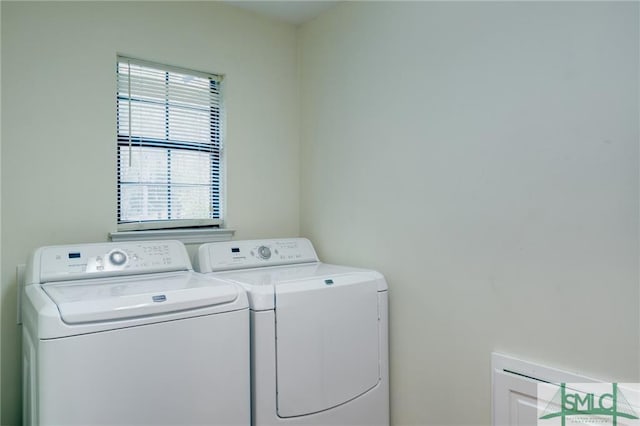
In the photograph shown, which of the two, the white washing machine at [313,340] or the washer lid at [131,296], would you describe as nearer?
the washer lid at [131,296]

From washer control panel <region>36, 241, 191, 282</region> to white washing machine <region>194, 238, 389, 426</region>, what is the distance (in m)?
0.16

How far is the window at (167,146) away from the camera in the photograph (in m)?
2.09

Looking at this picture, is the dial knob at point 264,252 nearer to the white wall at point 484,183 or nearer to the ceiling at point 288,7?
the white wall at point 484,183

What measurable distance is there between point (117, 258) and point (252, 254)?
2.04 feet

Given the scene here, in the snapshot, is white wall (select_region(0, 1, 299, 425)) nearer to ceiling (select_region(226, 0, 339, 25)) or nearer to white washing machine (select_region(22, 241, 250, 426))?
ceiling (select_region(226, 0, 339, 25))

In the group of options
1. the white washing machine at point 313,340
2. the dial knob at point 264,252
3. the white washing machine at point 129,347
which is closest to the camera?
the white washing machine at point 129,347

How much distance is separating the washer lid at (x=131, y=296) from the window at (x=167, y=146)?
1.71 ft

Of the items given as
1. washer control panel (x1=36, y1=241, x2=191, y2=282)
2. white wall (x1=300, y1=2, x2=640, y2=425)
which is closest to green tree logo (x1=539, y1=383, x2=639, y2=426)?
white wall (x1=300, y1=2, x2=640, y2=425)

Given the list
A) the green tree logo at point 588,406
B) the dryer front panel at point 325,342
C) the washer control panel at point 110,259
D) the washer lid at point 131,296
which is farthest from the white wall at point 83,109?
the green tree logo at point 588,406

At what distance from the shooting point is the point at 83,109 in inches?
75.9

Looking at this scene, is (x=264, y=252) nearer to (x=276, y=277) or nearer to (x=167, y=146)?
(x=276, y=277)

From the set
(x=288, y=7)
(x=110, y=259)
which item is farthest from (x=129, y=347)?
(x=288, y=7)

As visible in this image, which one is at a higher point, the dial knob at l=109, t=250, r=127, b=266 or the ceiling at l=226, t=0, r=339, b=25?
the ceiling at l=226, t=0, r=339, b=25

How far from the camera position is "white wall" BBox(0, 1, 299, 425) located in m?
1.76
